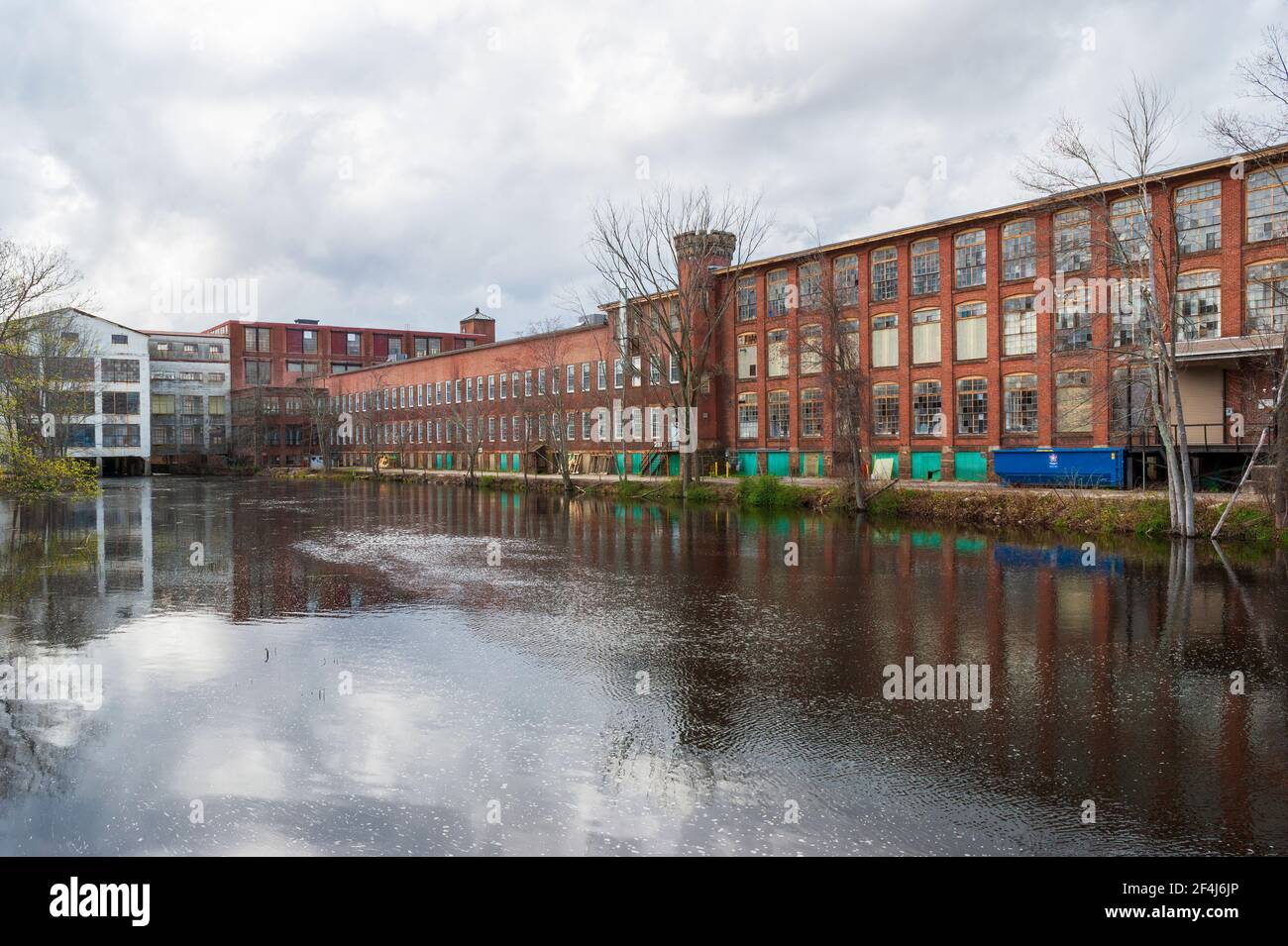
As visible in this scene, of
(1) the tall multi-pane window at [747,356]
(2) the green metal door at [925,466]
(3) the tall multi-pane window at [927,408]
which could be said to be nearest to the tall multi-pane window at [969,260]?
(3) the tall multi-pane window at [927,408]

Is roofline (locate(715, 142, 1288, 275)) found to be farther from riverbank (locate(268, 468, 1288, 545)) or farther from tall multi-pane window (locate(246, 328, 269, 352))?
tall multi-pane window (locate(246, 328, 269, 352))

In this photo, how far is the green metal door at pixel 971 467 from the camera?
39516 mm

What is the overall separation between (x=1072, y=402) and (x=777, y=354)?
16584 mm

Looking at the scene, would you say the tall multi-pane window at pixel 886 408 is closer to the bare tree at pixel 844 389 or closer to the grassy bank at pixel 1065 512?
the bare tree at pixel 844 389

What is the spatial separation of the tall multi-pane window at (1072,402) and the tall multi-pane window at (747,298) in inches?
711

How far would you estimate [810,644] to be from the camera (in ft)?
37.6

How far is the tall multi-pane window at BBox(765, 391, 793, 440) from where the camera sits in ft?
159

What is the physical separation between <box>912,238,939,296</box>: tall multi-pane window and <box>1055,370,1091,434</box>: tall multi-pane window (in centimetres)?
773

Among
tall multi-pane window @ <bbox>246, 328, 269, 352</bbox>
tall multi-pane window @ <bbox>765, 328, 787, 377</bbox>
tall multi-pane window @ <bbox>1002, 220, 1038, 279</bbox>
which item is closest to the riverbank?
tall multi-pane window @ <bbox>765, 328, 787, 377</bbox>

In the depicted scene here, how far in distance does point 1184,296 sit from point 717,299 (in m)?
24.8

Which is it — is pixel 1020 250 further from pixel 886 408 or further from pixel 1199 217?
pixel 886 408

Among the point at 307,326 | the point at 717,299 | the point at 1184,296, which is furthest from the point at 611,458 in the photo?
the point at 307,326

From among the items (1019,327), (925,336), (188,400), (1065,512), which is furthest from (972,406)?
(188,400)
